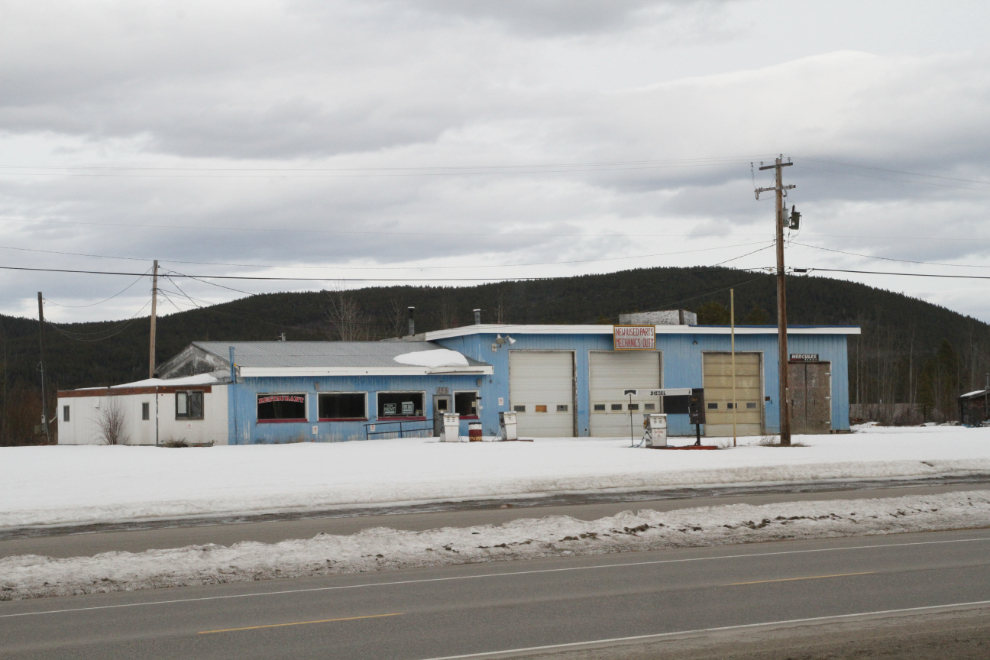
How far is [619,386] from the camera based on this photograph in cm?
4753

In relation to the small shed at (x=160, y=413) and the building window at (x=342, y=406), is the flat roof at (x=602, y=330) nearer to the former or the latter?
the building window at (x=342, y=406)

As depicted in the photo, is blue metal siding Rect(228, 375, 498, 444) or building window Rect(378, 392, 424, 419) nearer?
blue metal siding Rect(228, 375, 498, 444)

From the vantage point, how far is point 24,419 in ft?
230

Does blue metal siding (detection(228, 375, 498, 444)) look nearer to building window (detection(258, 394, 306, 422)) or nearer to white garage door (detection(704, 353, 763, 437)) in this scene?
building window (detection(258, 394, 306, 422))

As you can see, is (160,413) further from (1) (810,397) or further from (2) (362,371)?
(1) (810,397)

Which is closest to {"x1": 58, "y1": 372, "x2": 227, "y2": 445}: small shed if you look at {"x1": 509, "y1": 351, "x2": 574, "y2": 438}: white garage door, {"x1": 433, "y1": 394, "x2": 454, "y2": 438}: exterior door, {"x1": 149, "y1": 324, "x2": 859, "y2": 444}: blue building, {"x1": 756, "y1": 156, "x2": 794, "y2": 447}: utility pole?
{"x1": 149, "y1": 324, "x2": 859, "y2": 444}: blue building

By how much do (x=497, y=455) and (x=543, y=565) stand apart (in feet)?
62.8

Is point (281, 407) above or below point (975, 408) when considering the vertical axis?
above

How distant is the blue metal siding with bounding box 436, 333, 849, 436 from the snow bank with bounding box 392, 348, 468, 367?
1.10m

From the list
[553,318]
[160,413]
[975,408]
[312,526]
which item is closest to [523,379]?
[160,413]

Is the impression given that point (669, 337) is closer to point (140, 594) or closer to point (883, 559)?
point (883, 559)

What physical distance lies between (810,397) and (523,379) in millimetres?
15569

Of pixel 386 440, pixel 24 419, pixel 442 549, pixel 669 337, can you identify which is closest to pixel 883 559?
pixel 442 549

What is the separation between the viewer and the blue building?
40469mm
